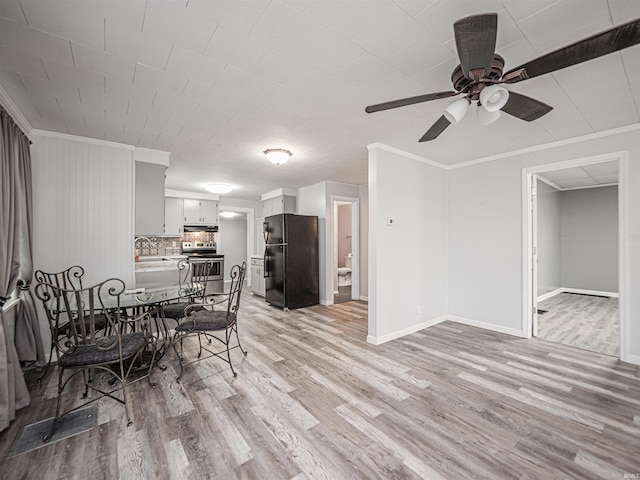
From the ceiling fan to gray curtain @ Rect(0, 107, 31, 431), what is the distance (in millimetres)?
3015

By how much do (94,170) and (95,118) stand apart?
85cm

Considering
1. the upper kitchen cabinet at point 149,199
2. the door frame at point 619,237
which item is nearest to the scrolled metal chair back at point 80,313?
the upper kitchen cabinet at point 149,199

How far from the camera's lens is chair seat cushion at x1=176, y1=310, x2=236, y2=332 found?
8.98 feet

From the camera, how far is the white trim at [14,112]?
Answer: 2307mm

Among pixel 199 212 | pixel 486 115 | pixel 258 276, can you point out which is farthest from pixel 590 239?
pixel 199 212

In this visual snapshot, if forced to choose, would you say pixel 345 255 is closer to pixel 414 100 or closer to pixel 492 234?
pixel 492 234

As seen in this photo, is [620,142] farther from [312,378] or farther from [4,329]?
A: [4,329]

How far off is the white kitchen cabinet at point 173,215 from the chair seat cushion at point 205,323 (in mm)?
4014

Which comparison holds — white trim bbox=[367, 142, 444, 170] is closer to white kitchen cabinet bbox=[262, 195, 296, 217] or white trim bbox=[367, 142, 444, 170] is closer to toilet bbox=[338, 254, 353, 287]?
white kitchen cabinet bbox=[262, 195, 296, 217]

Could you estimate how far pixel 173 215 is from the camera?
6.36 m

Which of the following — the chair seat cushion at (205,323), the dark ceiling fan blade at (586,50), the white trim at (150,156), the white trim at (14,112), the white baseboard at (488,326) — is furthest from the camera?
the white baseboard at (488,326)

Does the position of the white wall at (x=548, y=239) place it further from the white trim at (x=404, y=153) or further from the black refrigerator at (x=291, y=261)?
the black refrigerator at (x=291, y=261)

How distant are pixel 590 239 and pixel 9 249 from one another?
9996 mm

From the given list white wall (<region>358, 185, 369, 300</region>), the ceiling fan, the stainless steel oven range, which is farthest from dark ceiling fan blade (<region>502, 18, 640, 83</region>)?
the stainless steel oven range
